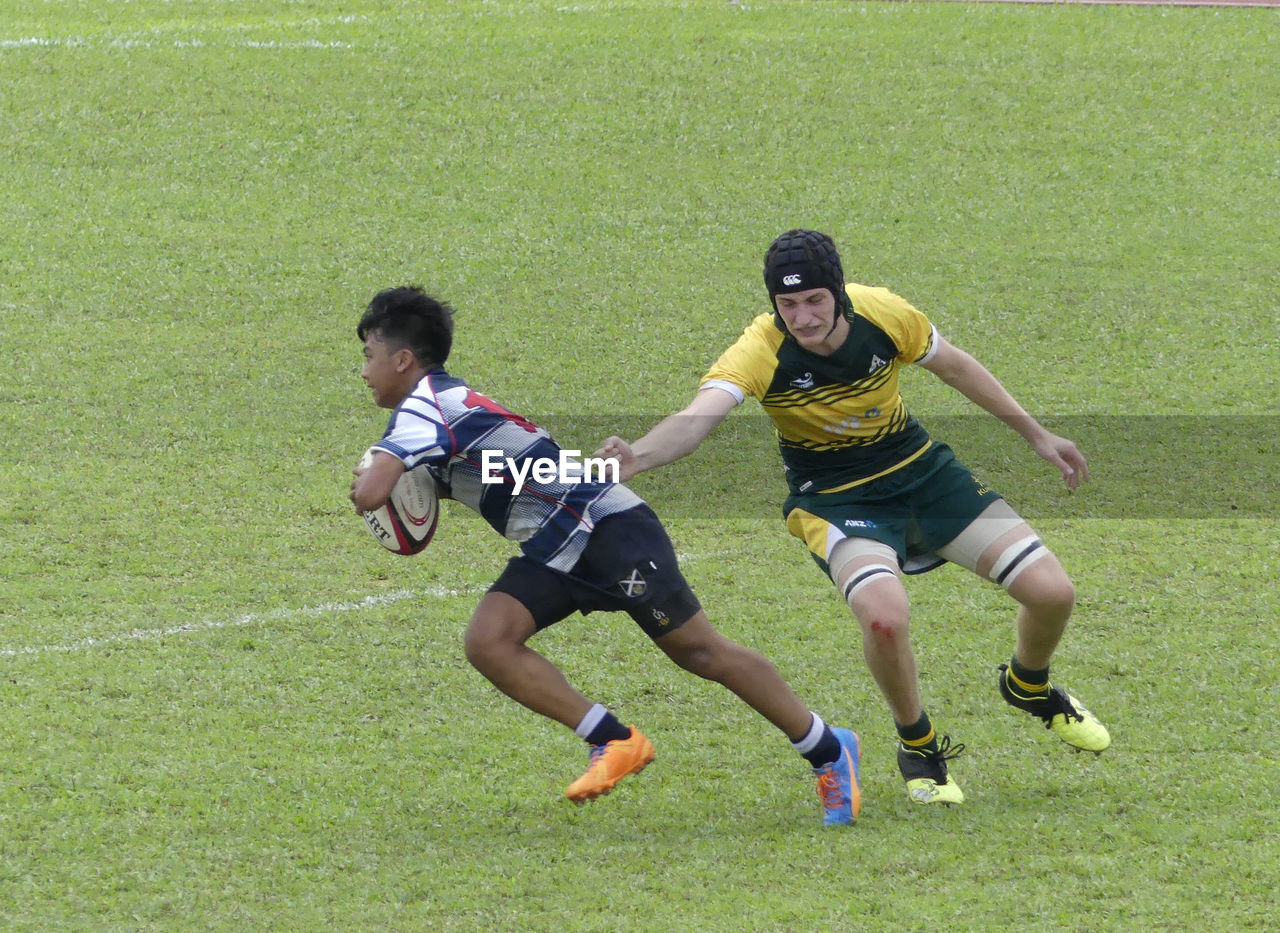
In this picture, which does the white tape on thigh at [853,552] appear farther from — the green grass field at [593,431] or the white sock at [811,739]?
the green grass field at [593,431]

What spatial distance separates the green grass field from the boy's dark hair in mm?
1637

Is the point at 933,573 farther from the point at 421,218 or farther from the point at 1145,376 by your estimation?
the point at 421,218

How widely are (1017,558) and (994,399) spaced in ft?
2.11

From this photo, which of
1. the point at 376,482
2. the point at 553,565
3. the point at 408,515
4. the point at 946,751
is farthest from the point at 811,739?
the point at 376,482

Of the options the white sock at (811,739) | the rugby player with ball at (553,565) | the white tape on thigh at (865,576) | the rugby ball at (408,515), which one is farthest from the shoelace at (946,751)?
the rugby ball at (408,515)

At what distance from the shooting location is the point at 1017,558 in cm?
580

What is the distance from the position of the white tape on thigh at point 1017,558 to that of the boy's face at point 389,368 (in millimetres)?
2293

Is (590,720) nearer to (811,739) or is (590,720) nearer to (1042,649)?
(811,739)

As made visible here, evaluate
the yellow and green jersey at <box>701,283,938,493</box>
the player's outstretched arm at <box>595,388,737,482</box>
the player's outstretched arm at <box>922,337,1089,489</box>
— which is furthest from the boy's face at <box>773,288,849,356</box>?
the player's outstretched arm at <box>922,337,1089,489</box>

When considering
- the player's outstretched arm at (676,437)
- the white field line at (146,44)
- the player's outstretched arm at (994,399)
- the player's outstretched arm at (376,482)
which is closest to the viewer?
the player's outstretched arm at (376,482)

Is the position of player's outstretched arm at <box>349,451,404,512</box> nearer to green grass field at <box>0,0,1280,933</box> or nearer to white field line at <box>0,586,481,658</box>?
green grass field at <box>0,0,1280,933</box>

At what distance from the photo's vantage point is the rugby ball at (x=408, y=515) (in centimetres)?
556

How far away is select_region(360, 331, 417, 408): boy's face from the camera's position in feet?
18.5

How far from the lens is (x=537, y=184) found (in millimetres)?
13984
